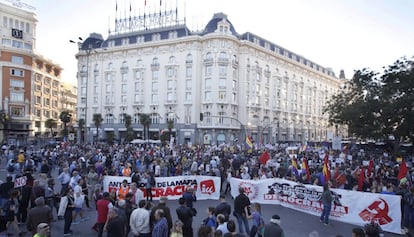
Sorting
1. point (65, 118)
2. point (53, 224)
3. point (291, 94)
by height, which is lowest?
point (53, 224)

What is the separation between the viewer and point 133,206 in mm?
9414

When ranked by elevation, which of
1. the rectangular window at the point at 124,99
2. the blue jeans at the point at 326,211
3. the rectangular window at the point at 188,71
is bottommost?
the blue jeans at the point at 326,211

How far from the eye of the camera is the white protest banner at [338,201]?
421 inches

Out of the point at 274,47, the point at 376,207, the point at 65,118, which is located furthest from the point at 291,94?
the point at 376,207

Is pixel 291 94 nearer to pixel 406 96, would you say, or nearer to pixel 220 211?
pixel 406 96

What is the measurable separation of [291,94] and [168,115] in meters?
32.9

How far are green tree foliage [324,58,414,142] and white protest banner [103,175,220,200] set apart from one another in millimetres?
24426

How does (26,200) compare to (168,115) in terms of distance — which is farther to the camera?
(168,115)

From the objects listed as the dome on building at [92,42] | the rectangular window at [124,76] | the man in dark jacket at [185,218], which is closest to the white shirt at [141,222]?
the man in dark jacket at [185,218]

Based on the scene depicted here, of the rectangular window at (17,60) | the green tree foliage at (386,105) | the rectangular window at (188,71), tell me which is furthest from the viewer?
the rectangular window at (17,60)

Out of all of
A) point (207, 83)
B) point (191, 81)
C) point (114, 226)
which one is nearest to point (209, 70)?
point (207, 83)

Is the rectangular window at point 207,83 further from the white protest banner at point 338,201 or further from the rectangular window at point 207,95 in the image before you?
Result: the white protest banner at point 338,201

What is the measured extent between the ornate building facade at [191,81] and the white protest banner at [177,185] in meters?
40.6

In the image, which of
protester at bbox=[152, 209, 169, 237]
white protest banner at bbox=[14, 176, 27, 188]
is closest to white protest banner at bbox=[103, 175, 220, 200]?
white protest banner at bbox=[14, 176, 27, 188]
